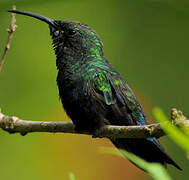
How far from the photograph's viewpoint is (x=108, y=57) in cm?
569

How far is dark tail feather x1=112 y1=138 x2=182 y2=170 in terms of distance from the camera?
9.29 feet

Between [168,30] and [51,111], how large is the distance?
278cm

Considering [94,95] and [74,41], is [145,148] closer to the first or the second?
[94,95]

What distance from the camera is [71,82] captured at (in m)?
2.88

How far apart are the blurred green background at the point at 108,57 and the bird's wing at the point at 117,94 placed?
0.75m

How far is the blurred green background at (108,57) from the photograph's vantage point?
4.52 metres

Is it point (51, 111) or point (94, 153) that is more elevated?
point (51, 111)

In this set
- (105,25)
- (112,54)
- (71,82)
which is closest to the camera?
(71,82)

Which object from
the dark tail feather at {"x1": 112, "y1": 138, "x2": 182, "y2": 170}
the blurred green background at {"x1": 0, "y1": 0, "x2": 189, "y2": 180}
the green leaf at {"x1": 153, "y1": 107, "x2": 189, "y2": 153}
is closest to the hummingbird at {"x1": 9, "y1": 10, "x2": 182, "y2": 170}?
the dark tail feather at {"x1": 112, "y1": 138, "x2": 182, "y2": 170}

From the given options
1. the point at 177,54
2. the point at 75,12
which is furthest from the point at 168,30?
the point at 75,12

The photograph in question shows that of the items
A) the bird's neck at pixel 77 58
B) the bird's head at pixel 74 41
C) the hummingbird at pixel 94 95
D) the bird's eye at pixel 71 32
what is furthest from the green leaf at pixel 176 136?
the bird's eye at pixel 71 32

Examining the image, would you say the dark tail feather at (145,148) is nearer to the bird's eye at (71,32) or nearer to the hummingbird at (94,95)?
the hummingbird at (94,95)

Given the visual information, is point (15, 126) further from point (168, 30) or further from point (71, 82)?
point (168, 30)

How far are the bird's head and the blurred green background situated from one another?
0.77ft
